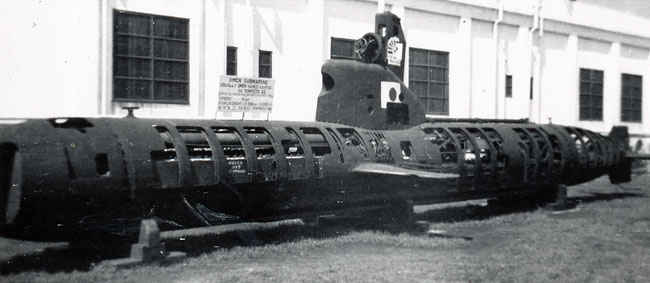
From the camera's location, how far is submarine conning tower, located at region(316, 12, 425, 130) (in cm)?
1336

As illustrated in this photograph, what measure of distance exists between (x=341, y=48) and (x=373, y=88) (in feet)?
27.9

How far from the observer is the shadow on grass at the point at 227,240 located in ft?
29.7

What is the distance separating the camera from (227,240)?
1109 centimetres

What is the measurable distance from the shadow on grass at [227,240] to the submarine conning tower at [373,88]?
207cm

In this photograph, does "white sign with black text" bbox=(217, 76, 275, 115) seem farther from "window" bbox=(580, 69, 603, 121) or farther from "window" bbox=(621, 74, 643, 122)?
"window" bbox=(621, 74, 643, 122)

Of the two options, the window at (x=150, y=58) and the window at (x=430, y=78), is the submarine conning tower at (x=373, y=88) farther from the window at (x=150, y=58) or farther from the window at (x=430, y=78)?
the window at (x=430, y=78)

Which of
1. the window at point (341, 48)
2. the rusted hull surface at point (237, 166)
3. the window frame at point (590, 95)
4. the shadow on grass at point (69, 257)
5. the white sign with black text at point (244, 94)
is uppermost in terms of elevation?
the window at point (341, 48)

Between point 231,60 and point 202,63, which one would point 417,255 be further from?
point 231,60

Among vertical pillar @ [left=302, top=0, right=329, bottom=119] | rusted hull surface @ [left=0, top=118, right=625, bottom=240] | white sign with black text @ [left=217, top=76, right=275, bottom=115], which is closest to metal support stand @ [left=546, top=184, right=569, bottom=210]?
rusted hull surface @ [left=0, top=118, right=625, bottom=240]

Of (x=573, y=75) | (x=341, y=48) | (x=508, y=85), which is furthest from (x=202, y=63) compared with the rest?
(x=573, y=75)

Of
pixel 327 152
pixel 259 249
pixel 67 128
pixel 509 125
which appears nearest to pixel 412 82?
pixel 509 125

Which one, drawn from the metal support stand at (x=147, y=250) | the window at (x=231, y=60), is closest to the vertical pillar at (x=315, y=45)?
the window at (x=231, y=60)

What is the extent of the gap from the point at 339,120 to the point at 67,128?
5711 mm

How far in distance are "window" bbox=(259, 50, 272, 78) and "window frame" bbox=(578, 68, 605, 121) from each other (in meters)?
15.9
